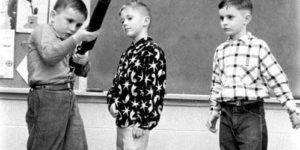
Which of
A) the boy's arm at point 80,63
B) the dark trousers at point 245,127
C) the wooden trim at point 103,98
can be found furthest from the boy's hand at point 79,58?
the wooden trim at point 103,98

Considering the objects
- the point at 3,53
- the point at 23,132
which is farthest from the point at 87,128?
the point at 3,53

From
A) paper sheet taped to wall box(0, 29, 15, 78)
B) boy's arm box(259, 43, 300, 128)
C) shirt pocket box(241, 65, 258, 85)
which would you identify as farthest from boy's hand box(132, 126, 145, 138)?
paper sheet taped to wall box(0, 29, 15, 78)

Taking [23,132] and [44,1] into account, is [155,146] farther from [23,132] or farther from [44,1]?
[44,1]

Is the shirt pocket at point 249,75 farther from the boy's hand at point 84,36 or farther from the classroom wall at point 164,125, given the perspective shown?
the classroom wall at point 164,125

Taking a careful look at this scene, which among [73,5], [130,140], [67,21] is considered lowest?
[130,140]

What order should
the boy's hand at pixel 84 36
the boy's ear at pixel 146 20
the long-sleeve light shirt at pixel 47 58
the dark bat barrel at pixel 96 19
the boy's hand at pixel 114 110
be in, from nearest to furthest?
the dark bat barrel at pixel 96 19 < the boy's hand at pixel 84 36 < the long-sleeve light shirt at pixel 47 58 < the boy's hand at pixel 114 110 < the boy's ear at pixel 146 20

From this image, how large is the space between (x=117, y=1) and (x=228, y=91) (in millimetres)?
1812

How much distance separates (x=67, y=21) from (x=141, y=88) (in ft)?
2.15

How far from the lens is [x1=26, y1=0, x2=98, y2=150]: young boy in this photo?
11.5 ft

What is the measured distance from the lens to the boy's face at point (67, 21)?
3586 mm

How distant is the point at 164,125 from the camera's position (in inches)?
197

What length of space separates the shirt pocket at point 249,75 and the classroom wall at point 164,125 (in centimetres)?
143

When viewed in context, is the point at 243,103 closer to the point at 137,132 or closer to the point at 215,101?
the point at 215,101

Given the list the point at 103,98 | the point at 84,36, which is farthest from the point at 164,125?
the point at 84,36
